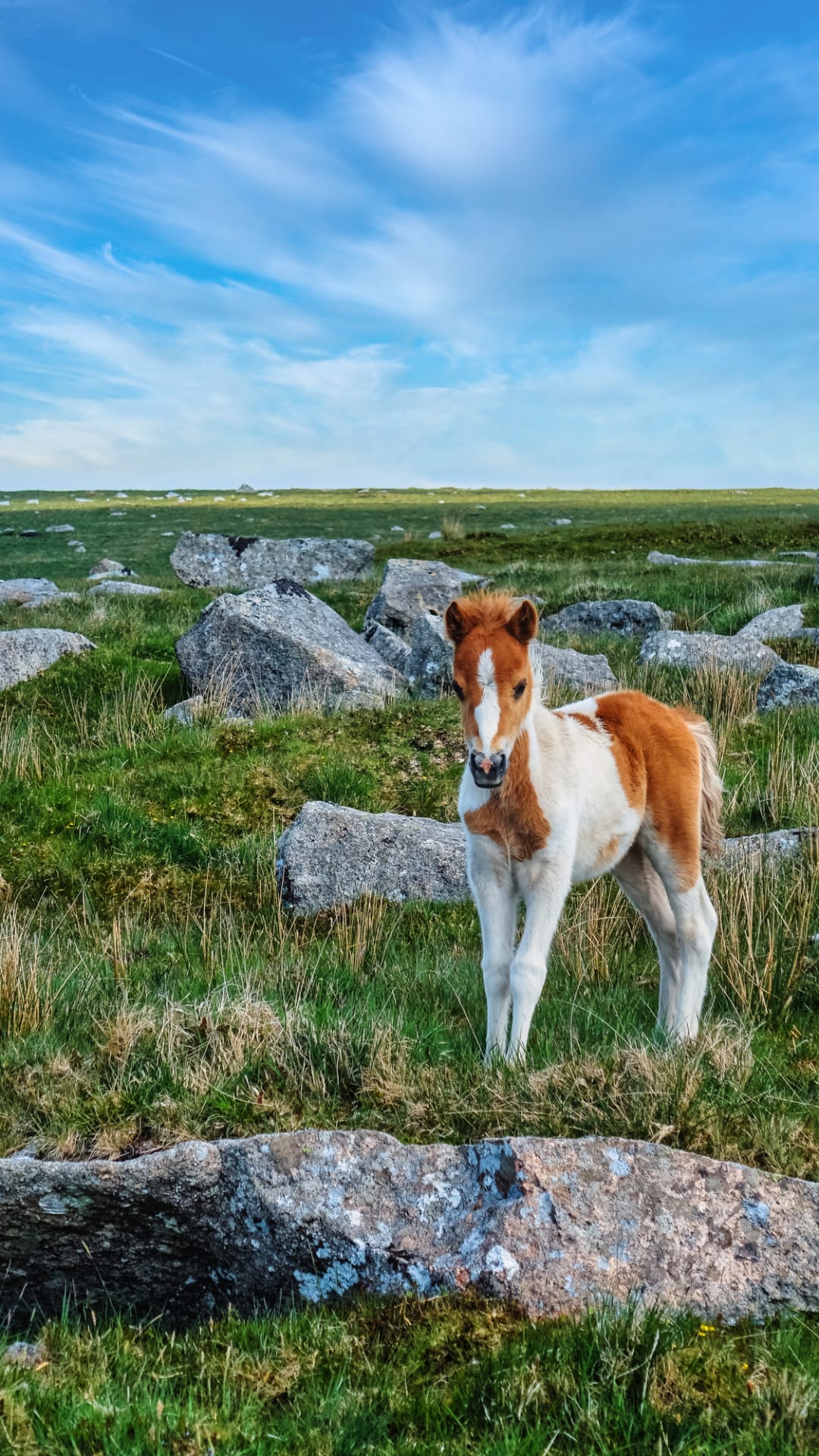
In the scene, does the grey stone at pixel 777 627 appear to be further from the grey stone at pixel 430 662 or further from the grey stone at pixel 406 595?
the grey stone at pixel 430 662

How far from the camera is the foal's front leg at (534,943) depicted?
221 inches

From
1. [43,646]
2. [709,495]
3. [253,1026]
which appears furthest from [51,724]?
[709,495]

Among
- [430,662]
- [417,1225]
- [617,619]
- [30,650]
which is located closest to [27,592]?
[30,650]

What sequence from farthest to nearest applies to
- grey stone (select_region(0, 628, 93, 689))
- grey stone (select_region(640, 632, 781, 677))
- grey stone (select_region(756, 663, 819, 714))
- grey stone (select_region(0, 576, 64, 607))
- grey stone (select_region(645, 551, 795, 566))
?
grey stone (select_region(645, 551, 795, 566)), grey stone (select_region(0, 576, 64, 607)), grey stone (select_region(640, 632, 781, 677)), grey stone (select_region(0, 628, 93, 689)), grey stone (select_region(756, 663, 819, 714))

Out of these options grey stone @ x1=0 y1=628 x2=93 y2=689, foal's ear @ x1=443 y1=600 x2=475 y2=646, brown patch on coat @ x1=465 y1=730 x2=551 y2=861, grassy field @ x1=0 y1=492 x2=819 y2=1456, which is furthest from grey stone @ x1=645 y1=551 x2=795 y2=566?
foal's ear @ x1=443 y1=600 x2=475 y2=646

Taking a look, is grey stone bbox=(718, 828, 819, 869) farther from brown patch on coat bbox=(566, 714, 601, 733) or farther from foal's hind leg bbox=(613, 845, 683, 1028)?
brown patch on coat bbox=(566, 714, 601, 733)

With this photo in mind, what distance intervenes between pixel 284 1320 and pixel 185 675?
1166cm

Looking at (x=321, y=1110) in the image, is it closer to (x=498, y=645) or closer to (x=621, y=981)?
(x=498, y=645)

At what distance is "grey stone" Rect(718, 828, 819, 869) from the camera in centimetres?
887

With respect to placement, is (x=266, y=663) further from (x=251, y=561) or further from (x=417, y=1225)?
(x=251, y=561)

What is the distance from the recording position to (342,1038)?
5.63 metres

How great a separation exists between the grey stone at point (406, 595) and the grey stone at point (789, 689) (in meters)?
7.01

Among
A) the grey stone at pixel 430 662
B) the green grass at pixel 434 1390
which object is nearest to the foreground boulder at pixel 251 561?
the grey stone at pixel 430 662

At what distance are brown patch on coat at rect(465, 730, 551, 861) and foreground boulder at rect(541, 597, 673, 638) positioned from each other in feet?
46.6
